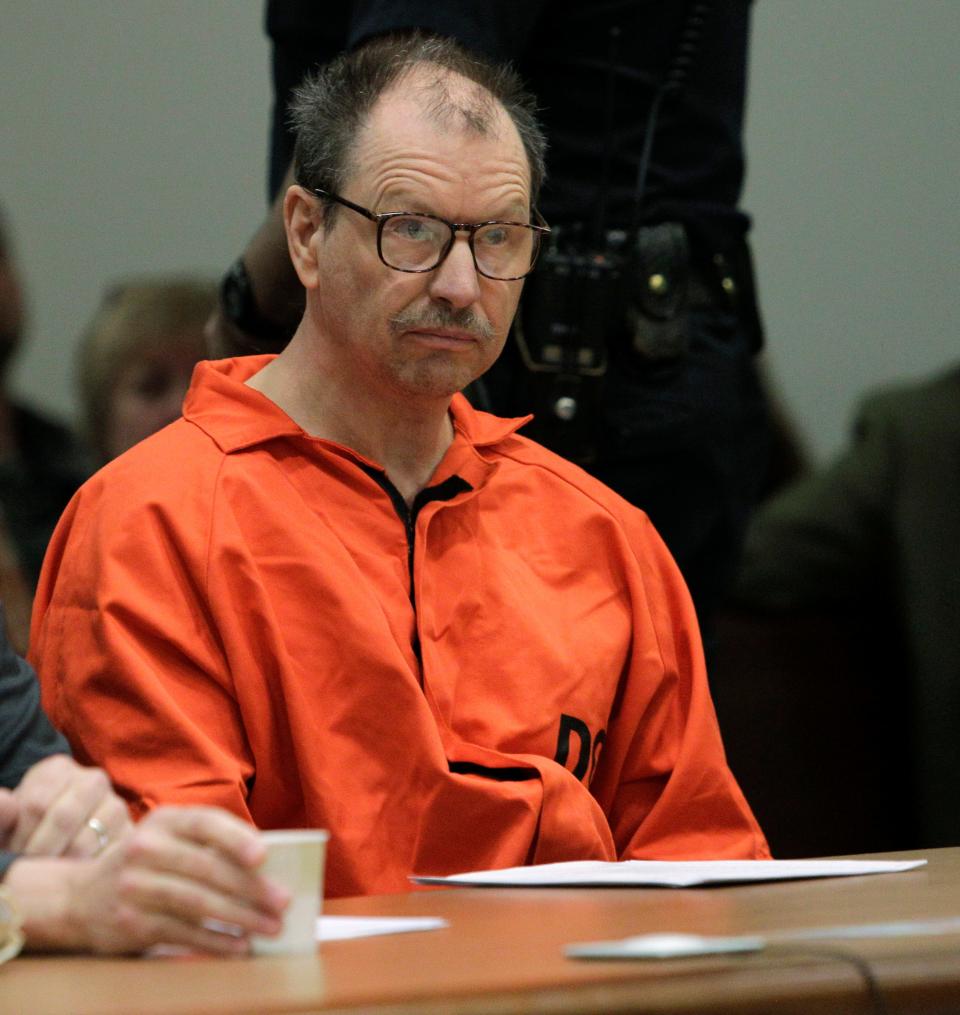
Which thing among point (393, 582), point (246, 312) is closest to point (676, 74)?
point (246, 312)

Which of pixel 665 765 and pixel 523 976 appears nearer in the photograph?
pixel 523 976

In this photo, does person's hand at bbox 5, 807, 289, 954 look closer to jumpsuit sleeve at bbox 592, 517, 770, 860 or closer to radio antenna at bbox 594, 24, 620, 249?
jumpsuit sleeve at bbox 592, 517, 770, 860

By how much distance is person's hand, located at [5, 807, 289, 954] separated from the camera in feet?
3.60

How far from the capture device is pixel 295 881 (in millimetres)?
1112

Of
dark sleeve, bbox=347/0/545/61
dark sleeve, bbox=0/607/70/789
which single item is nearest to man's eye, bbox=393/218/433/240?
dark sleeve, bbox=347/0/545/61

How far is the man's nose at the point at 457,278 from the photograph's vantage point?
1.80 m

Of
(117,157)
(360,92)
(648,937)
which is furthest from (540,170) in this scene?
(117,157)

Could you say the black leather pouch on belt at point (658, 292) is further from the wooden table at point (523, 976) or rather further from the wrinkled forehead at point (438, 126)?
the wooden table at point (523, 976)

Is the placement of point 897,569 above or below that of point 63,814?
below

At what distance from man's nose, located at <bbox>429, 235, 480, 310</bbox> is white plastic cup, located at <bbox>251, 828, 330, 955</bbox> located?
A: 797 mm

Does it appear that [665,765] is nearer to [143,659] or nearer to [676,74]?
[143,659]

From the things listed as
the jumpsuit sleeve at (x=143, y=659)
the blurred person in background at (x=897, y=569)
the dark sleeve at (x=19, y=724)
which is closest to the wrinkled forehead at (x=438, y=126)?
the jumpsuit sleeve at (x=143, y=659)

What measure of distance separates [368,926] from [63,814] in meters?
0.24

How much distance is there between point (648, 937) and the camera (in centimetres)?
114
